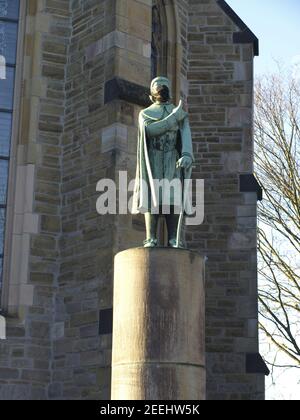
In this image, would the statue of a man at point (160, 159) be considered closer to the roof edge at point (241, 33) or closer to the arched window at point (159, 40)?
the arched window at point (159, 40)

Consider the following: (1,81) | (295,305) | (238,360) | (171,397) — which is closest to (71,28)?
(1,81)

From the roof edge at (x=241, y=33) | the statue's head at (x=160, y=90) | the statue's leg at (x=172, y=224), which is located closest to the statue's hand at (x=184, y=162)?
the statue's leg at (x=172, y=224)

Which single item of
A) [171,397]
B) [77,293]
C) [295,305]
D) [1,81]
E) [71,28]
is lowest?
[171,397]

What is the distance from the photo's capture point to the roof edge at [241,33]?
14586mm

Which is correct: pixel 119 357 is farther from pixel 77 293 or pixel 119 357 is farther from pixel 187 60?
pixel 187 60

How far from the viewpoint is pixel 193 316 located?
7.68 metres

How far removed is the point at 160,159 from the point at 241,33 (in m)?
6.88

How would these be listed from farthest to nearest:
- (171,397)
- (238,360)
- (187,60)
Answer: (187,60), (238,360), (171,397)

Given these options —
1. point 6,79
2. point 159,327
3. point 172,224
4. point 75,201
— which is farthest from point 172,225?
point 6,79

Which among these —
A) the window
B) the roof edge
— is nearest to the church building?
the window

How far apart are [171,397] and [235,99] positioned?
7.89 metres

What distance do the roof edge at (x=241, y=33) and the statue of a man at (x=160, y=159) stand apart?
6.45 m

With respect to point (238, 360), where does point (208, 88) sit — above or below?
above

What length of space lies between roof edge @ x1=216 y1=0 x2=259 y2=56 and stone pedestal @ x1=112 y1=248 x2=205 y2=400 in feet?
24.5
